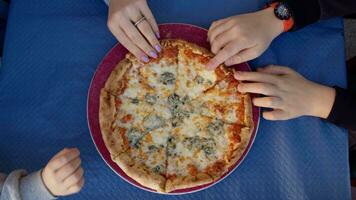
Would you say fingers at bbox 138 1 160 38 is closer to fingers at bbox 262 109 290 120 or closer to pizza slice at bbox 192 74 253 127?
pizza slice at bbox 192 74 253 127

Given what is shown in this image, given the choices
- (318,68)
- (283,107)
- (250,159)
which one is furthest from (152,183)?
(318,68)

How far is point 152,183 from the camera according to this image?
A: 1077 mm

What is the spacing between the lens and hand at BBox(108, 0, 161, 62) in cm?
111

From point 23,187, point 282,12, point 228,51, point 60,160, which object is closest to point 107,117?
point 60,160

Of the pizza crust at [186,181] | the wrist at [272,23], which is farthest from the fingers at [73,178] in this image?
the wrist at [272,23]

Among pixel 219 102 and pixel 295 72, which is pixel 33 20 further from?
pixel 295 72

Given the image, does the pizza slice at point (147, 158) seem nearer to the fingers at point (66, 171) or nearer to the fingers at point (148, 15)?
the fingers at point (66, 171)

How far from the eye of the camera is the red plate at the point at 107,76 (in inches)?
43.1

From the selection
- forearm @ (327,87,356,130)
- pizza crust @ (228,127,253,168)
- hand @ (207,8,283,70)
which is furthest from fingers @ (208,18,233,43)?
forearm @ (327,87,356,130)

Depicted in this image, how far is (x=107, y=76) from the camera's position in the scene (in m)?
1.16

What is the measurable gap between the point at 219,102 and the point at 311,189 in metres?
0.41

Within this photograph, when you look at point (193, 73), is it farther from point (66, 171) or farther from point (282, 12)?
point (66, 171)

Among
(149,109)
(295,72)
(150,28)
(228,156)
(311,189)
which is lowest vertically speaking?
(311,189)

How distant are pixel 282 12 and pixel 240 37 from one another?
189 mm
